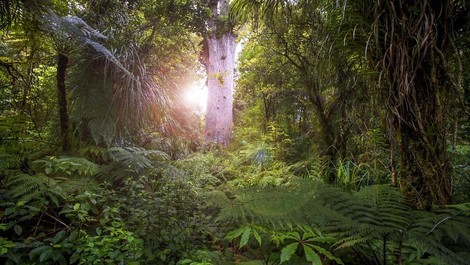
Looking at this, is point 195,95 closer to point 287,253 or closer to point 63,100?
point 63,100

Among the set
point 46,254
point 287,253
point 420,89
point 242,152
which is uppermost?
point 420,89

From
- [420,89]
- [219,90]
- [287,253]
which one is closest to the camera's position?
[287,253]

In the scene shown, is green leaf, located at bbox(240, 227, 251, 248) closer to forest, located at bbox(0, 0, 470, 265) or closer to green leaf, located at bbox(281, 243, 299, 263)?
forest, located at bbox(0, 0, 470, 265)

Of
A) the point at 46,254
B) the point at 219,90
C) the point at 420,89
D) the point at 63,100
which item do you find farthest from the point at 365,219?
the point at 219,90

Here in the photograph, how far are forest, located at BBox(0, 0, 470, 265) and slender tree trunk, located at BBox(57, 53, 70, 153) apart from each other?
0.05 ft

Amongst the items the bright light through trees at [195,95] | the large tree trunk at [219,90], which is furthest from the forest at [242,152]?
the large tree trunk at [219,90]

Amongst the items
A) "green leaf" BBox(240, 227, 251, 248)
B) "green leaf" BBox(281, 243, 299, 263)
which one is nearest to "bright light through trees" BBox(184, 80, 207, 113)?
"green leaf" BBox(240, 227, 251, 248)

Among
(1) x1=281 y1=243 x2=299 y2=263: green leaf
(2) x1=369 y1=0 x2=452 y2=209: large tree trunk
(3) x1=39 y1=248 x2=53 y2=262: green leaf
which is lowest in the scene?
(3) x1=39 y1=248 x2=53 y2=262: green leaf

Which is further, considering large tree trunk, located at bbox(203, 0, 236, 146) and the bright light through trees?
large tree trunk, located at bbox(203, 0, 236, 146)

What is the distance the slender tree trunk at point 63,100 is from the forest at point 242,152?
1 centimetres

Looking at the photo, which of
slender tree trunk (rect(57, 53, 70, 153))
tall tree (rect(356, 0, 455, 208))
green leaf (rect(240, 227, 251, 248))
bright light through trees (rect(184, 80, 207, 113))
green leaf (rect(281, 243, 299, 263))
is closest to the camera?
green leaf (rect(281, 243, 299, 263))

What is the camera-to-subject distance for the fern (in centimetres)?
114

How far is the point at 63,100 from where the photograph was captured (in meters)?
2.74

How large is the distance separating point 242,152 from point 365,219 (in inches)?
148
